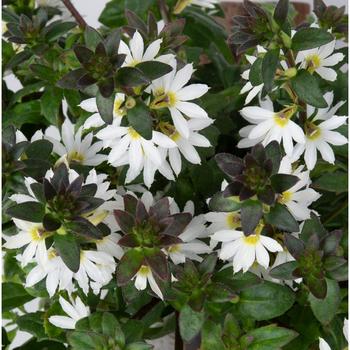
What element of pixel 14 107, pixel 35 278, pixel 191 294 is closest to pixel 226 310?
pixel 191 294

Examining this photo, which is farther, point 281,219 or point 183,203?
point 183,203

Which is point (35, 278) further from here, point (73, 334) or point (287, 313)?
point (287, 313)

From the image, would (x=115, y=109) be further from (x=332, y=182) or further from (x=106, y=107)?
(x=332, y=182)

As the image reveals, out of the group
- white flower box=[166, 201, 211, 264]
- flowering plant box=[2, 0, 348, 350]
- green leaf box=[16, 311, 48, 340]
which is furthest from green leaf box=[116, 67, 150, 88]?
green leaf box=[16, 311, 48, 340]

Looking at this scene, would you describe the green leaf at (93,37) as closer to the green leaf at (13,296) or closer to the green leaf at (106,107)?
the green leaf at (106,107)

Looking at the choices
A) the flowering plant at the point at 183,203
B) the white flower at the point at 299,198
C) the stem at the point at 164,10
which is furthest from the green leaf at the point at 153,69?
the stem at the point at 164,10

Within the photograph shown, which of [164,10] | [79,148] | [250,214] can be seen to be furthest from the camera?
[164,10]

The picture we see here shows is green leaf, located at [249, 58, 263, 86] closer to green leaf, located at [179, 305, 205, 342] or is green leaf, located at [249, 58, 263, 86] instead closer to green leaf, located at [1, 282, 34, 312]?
green leaf, located at [179, 305, 205, 342]

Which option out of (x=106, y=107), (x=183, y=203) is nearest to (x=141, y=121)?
(x=106, y=107)
